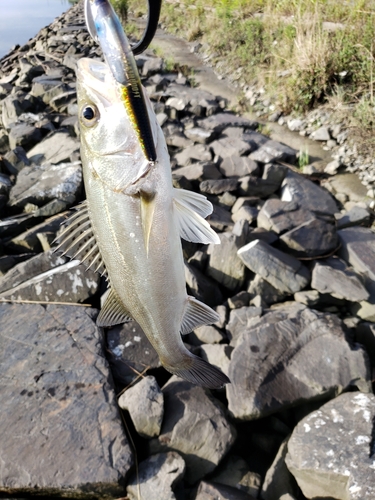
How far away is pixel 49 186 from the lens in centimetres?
504

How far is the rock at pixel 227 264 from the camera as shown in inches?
153

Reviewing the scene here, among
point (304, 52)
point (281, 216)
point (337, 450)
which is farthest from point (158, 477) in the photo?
point (304, 52)

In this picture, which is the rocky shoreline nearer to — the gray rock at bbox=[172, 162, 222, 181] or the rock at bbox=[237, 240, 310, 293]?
the rock at bbox=[237, 240, 310, 293]

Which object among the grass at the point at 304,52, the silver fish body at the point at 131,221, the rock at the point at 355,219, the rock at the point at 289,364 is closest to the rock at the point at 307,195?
the rock at the point at 355,219

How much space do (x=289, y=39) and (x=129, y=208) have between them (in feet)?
27.8

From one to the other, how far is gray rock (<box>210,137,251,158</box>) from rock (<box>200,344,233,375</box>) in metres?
3.35

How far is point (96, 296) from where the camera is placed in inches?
150

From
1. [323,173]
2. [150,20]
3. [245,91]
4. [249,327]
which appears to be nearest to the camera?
[150,20]

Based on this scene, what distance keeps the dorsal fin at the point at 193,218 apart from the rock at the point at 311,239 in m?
2.39

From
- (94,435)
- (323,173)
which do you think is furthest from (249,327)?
(323,173)

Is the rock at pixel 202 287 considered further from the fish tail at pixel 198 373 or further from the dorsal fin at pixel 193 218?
the dorsal fin at pixel 193 218

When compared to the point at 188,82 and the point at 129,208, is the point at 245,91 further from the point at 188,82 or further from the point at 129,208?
the point at 129,208

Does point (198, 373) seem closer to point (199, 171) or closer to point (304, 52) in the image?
point (199, 171)

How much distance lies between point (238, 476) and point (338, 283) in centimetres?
173
